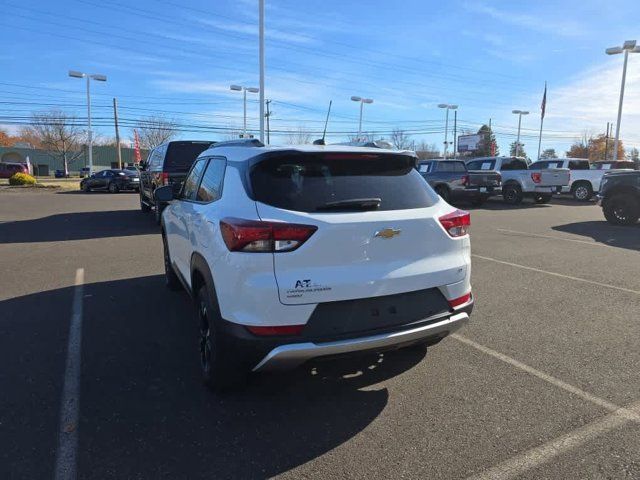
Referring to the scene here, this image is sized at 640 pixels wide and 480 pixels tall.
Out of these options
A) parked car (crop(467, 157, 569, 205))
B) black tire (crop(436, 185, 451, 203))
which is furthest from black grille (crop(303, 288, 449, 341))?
parked car (crop(467, 157, 569, 205))

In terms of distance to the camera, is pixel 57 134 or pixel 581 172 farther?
pixel 57 134

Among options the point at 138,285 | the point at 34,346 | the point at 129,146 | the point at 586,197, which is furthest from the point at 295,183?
the point at 129,146

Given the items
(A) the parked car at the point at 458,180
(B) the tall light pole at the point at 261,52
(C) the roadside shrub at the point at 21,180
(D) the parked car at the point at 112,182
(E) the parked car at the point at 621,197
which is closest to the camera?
(E) the parked car at the point at 621,197

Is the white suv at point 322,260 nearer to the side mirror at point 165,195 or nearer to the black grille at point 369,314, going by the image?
the black grille at point 369,314

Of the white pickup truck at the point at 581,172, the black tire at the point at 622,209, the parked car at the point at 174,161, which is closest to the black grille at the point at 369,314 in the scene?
the parked car at the point at 174,161

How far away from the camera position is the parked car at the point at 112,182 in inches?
1241

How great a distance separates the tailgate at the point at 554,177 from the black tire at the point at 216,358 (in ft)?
66.2

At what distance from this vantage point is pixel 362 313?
3.06 meters

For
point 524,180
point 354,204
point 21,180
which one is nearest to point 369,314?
point 354,204

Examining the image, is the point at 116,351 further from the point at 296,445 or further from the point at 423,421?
the point at 423,421

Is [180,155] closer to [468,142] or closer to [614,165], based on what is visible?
[614,165]

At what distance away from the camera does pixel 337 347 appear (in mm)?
2967

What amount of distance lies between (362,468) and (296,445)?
1.46 ft

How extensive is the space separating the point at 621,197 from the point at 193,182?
12.7m
